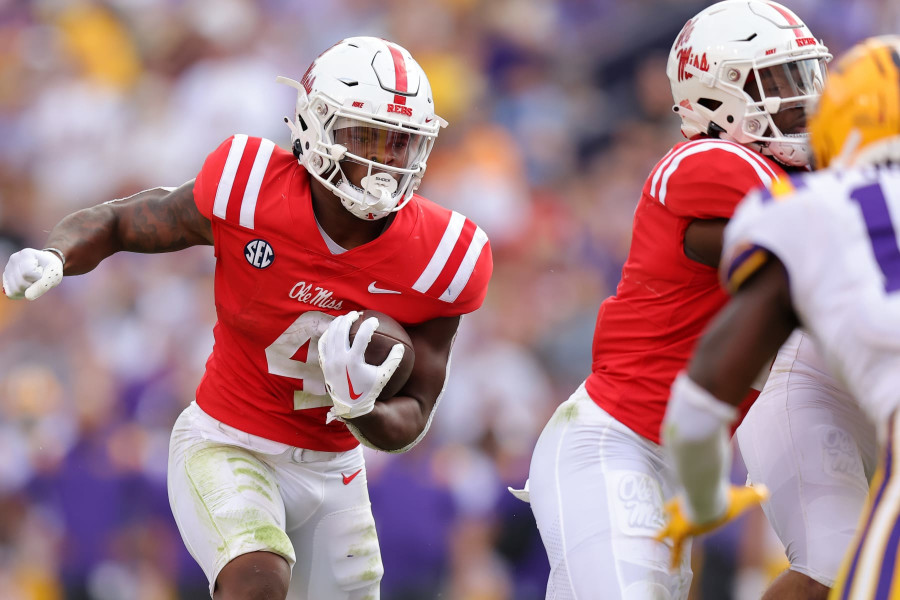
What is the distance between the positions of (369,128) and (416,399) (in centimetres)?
79

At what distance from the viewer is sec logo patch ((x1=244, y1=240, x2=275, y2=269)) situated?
11.5 feet

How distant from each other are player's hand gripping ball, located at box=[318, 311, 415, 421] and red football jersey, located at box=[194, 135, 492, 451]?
0.19 meters

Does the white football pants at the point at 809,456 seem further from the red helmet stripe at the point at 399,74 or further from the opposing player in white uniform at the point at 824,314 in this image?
the red helmet stripe at the point at 399,74

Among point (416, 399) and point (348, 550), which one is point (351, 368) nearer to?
point (416, 399)

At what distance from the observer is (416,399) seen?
3518 millimetres

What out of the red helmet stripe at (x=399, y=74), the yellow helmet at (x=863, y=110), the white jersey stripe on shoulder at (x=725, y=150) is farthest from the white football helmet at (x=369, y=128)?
the yellow helmet at (x=863, y=110)

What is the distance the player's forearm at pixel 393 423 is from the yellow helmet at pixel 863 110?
4.90 feet

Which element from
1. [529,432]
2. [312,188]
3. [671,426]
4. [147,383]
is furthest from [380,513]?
[671,426]

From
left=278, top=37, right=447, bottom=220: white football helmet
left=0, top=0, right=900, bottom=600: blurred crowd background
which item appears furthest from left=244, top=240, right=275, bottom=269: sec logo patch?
left=0, top=0, right=900, bottom=600: blurred crowd background

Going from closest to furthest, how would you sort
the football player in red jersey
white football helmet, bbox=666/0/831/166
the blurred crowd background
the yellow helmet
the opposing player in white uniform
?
the opposing player in white uniform < the yellow helmet < white football helmet, bbox=666/0/831/166 < the football player in red jersey < the blurred crowd background

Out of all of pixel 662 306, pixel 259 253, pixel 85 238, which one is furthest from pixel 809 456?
pixel 85 238

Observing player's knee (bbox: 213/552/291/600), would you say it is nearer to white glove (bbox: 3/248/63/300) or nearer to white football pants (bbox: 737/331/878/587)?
white glove (bbox: 3/248/63/300)

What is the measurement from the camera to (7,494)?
6.13m

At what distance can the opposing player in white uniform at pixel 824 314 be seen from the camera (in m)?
1.99
